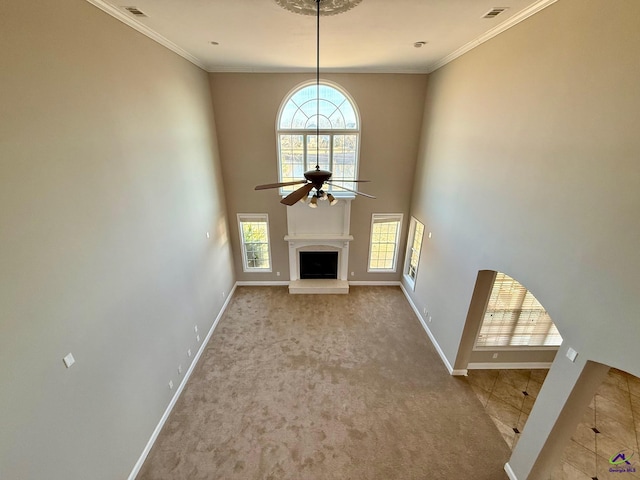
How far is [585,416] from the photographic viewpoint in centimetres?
433

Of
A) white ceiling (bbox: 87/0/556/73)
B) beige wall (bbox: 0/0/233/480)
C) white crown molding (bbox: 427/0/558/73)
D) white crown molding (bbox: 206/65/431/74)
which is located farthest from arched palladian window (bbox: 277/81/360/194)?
beige wall (bbox: 0/0/233/480)

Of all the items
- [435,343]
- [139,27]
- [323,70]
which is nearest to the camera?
[139,27]

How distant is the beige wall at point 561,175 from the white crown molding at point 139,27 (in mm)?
4625

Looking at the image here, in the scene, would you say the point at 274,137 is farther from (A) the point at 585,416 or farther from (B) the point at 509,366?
(A) the point at 585,416

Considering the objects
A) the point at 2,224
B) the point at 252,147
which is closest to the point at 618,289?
the point at 2,224

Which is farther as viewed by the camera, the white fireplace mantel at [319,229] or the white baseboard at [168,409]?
the white fireplace mantel at [319,229]

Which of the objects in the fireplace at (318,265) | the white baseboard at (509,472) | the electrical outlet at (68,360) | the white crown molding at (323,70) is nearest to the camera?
the electrical outlet at (68,360)

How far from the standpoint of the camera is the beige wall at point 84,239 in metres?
2.11

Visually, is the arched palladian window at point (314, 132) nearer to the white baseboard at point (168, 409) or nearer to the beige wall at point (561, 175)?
the beige wall at point (561, 175)

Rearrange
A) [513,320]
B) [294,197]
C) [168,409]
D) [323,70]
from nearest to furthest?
[294,197] < [168,409] < [513,320] < [323,70]

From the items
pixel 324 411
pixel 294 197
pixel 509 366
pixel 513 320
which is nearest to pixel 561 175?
pixel 294 197

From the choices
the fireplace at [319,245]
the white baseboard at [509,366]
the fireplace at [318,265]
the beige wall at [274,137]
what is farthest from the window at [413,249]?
the white baseboard at [509,366]

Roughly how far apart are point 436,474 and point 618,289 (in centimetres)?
307

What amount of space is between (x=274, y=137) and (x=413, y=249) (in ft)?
14.7
